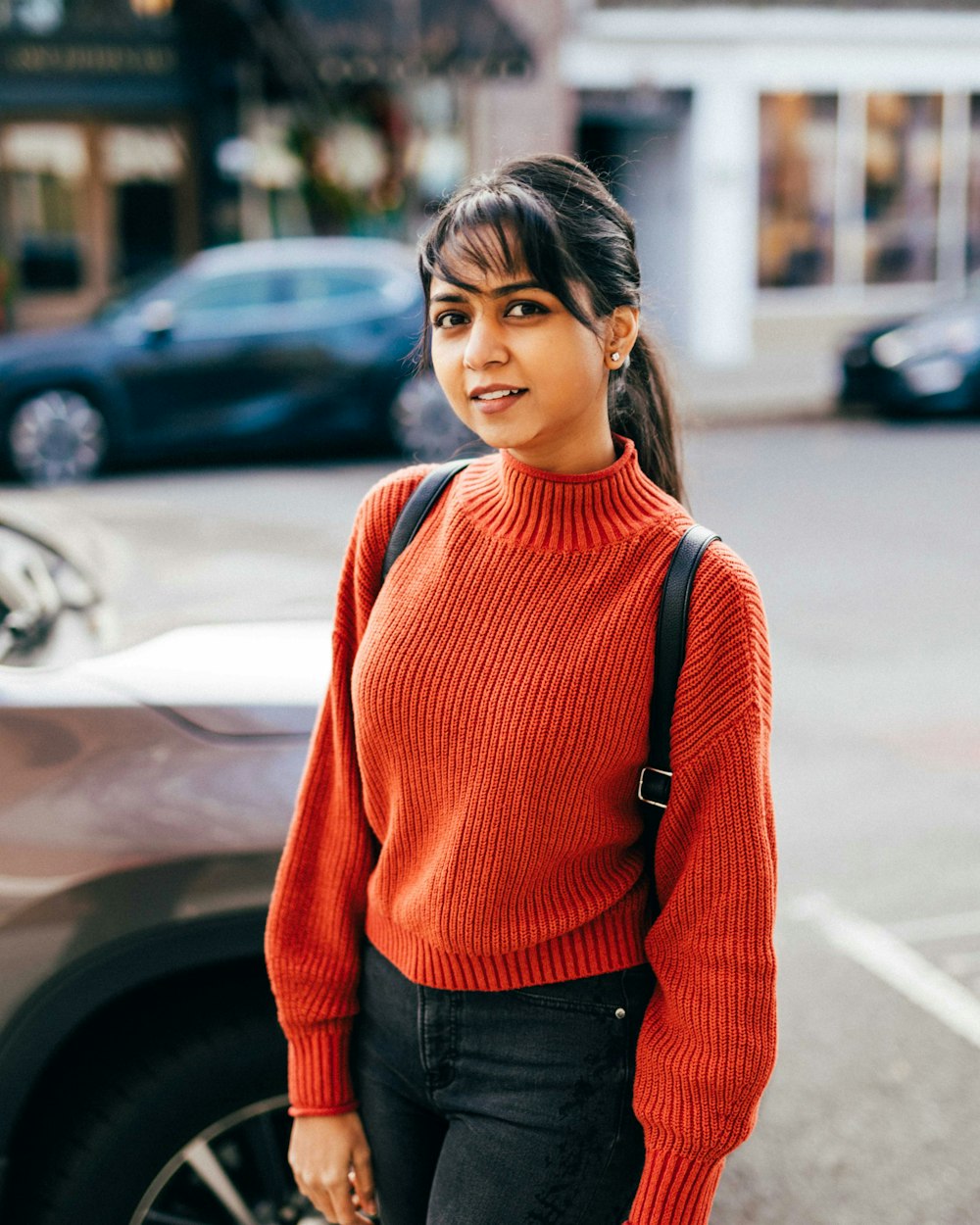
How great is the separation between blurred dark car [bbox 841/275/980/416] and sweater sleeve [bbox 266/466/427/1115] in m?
12.4

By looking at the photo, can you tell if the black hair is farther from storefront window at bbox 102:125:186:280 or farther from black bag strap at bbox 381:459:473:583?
storefront window at bbox 102:125:186:280

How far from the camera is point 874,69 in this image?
63.6ft

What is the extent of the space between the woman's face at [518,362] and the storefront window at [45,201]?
1611 cm

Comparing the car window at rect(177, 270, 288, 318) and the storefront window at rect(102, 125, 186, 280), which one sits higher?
the storefront window at rect(102, 125, 186, 280)

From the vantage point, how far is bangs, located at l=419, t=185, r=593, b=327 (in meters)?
1.54

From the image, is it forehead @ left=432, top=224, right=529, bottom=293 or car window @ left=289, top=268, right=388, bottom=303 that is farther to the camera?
car window @ left=289, top=268, right=388, bottom=303

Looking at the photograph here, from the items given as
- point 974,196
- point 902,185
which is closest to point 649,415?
point 902,185

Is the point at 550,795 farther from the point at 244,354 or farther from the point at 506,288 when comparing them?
the point at 244,354

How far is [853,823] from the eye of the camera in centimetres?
459

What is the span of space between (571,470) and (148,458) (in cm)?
1030

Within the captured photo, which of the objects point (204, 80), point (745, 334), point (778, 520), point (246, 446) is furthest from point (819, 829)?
point (745, 334)

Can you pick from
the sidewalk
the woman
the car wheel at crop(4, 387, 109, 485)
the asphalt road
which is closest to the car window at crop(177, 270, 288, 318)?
the car wheel at crop(4, 387, 109, 485)

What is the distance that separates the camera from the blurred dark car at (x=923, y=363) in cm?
1324

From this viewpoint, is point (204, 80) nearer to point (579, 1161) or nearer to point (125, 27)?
point (125, 27)
